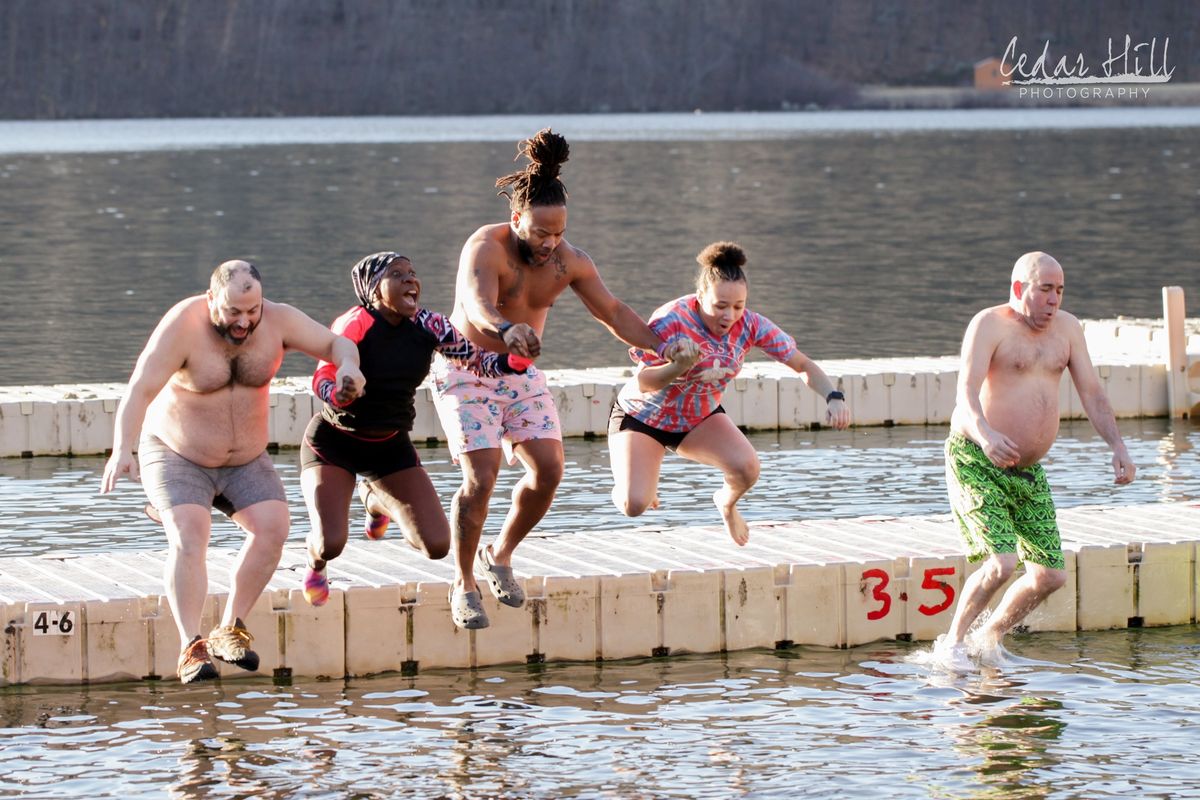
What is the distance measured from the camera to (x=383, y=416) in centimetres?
982

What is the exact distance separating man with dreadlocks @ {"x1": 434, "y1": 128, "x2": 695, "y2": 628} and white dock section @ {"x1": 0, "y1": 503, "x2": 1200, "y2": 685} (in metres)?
0.74

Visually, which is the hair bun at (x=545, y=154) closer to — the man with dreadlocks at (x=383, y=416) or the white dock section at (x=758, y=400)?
the man with dreadlocks at (x=383, y=416)

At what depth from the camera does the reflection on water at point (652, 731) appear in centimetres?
897

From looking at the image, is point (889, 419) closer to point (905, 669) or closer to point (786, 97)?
point (905, 669)

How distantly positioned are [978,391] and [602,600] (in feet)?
8.00

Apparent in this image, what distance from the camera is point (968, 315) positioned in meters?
31.9

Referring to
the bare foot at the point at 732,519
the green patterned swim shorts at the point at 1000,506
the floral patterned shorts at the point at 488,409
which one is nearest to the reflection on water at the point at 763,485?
the bare foot at the point at 732,519

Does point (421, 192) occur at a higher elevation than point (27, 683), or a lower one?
higher

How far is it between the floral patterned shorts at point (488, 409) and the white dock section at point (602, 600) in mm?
1145

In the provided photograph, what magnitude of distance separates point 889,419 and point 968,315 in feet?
41.8

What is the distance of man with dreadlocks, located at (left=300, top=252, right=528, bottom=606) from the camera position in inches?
383

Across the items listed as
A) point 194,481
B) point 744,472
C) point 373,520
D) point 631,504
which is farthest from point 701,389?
point 194,481

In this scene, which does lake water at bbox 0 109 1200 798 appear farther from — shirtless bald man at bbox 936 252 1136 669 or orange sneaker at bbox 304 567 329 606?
shirtless bald man at bbox 936 252 1136 669

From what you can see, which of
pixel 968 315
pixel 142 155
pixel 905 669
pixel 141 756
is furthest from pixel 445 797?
pixel 142 155
